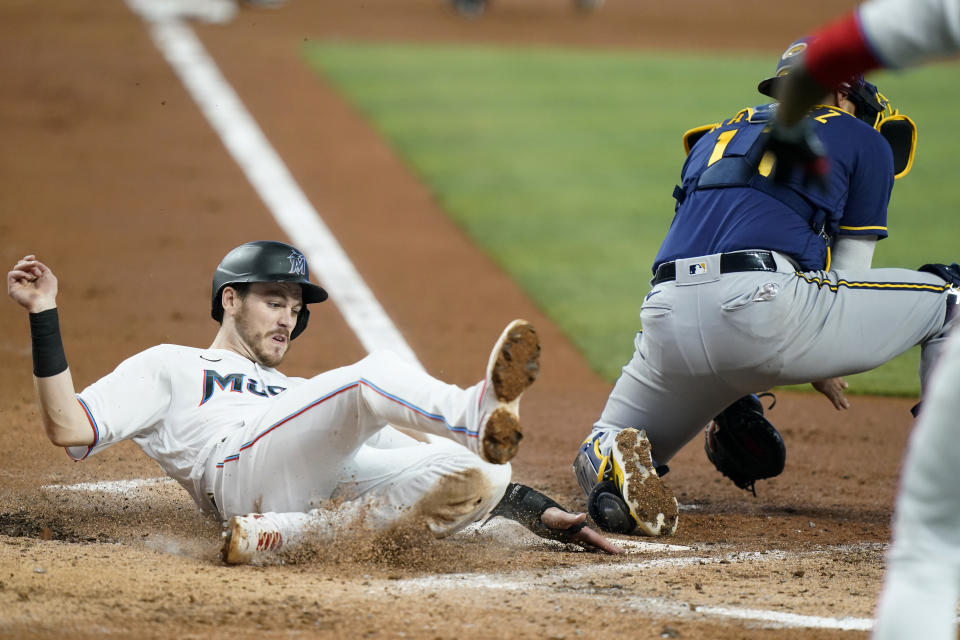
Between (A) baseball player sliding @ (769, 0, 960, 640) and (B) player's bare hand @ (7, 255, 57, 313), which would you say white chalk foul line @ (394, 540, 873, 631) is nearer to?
(A) baseball player sliding @ (769, 0, 960, 640)

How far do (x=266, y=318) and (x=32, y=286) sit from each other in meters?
0.81

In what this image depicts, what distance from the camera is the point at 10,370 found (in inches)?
238

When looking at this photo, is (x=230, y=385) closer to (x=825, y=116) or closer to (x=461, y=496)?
(x=461, y=496)

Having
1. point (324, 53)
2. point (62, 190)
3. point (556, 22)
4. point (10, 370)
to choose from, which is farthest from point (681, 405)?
point (556, 22)

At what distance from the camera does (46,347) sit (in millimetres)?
3420

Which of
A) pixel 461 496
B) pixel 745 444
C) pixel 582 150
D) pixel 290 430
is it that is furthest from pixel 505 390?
pixel 582 150

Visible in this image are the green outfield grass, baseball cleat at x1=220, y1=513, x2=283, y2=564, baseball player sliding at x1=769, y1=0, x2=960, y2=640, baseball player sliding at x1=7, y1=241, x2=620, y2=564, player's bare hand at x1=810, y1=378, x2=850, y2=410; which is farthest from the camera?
the green outfield grass

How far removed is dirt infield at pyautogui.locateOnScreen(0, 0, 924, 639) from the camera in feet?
10.1

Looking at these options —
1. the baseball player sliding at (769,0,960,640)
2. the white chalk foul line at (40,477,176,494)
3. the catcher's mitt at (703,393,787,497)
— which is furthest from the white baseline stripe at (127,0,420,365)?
the baseball player sliding at (769,0,960,640)

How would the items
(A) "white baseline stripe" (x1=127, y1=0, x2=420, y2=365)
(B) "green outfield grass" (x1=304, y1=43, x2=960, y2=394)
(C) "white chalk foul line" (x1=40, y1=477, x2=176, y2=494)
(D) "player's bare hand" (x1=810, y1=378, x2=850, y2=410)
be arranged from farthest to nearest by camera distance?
(B) "green outfield grass" (x1=304, y1=43, x2=960, y2=394), (A) "white baseline stripe" (x1=127, y1=0, x2=420, y2=365), (C) "white chalk foul line" (x1=40, y1=477, x2=176, y2=494), (D) "player's bare hand" (x1=810, y1=378, x2=850, y2=410)

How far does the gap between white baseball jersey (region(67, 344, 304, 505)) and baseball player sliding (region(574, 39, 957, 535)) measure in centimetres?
128

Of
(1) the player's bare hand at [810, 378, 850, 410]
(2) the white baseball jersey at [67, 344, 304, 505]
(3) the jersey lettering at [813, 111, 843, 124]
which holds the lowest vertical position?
(2) the white baseball jersey at [67, 344, 304, 505]

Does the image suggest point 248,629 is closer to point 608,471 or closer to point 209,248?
point 608,471

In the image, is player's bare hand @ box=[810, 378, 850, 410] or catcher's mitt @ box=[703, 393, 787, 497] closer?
player's bare hand @ box=[810, 378, 850, 410]
